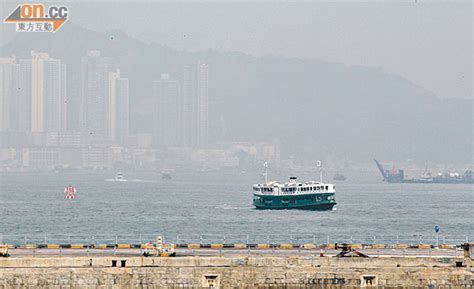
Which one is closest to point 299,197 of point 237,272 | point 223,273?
point 237,272

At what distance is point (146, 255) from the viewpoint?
56.2m

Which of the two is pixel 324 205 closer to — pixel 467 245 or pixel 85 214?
pixel 85 214

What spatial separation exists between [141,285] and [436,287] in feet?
45.3

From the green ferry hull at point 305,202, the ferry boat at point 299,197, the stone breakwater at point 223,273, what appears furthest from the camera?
the ferry boat at point 299,197

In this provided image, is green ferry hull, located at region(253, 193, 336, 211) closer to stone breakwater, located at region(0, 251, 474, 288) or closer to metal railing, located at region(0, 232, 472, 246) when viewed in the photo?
metal railing, located at region(0, 232, 472, 246)

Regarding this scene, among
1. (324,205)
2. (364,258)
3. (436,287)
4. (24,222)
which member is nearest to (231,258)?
(364,258)

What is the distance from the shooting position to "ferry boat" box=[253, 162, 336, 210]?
18775 centimetres

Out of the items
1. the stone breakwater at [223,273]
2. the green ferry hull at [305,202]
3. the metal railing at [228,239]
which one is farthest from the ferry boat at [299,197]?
the stone breakwater at [223,273]

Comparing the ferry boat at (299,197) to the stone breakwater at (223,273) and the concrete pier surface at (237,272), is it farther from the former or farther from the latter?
the stone breakwater at (223,273)

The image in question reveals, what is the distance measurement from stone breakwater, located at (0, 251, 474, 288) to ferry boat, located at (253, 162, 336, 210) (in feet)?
436

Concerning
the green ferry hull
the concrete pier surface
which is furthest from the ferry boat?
the concrete pier surface

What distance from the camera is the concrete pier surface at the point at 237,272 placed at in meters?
51.2

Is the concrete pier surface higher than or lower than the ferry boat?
lower

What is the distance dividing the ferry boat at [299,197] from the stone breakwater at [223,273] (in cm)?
13296
